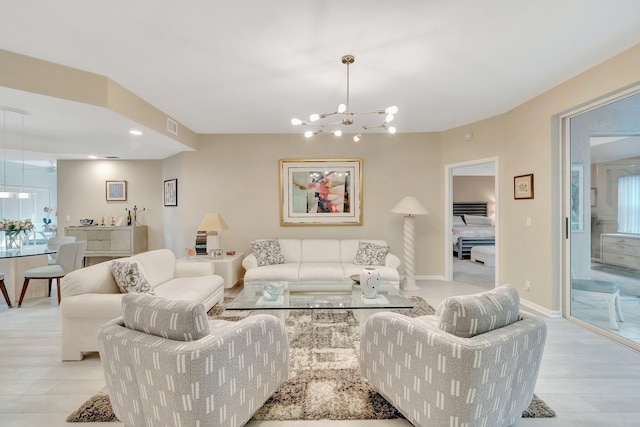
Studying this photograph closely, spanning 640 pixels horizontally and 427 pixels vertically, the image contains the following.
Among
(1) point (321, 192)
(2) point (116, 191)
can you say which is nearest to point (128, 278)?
(1) point (321, 192)

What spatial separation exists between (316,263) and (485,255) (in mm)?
4339

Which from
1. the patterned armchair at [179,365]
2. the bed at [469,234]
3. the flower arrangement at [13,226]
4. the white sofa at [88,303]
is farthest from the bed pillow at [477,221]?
the flower arrangement at [13,226]

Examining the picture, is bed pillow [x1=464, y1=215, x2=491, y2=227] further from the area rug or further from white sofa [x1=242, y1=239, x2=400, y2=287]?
the area rug

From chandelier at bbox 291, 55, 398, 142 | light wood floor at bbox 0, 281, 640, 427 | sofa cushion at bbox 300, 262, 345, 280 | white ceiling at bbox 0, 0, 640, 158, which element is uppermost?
white ceiling at bbox 0, 0, 640, 158

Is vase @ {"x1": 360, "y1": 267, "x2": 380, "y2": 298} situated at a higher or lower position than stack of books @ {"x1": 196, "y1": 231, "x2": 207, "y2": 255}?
lower

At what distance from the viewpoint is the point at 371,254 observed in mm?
4445

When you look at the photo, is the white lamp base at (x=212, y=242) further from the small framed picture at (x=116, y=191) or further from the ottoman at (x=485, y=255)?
the ottoman at (x=485, y=255)

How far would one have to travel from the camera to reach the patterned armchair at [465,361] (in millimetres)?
1363

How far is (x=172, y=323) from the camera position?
1.45 metres

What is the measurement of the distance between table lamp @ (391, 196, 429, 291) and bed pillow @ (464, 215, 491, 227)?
4742mm

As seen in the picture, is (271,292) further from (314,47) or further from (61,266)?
(61,266)

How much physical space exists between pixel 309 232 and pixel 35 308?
3.97 metres

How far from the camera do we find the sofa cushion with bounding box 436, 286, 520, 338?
1.46 metres

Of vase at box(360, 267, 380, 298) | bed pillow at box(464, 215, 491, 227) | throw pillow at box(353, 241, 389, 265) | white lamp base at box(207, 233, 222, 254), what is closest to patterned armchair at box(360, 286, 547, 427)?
vase at box(360, 267, 380, 298)
